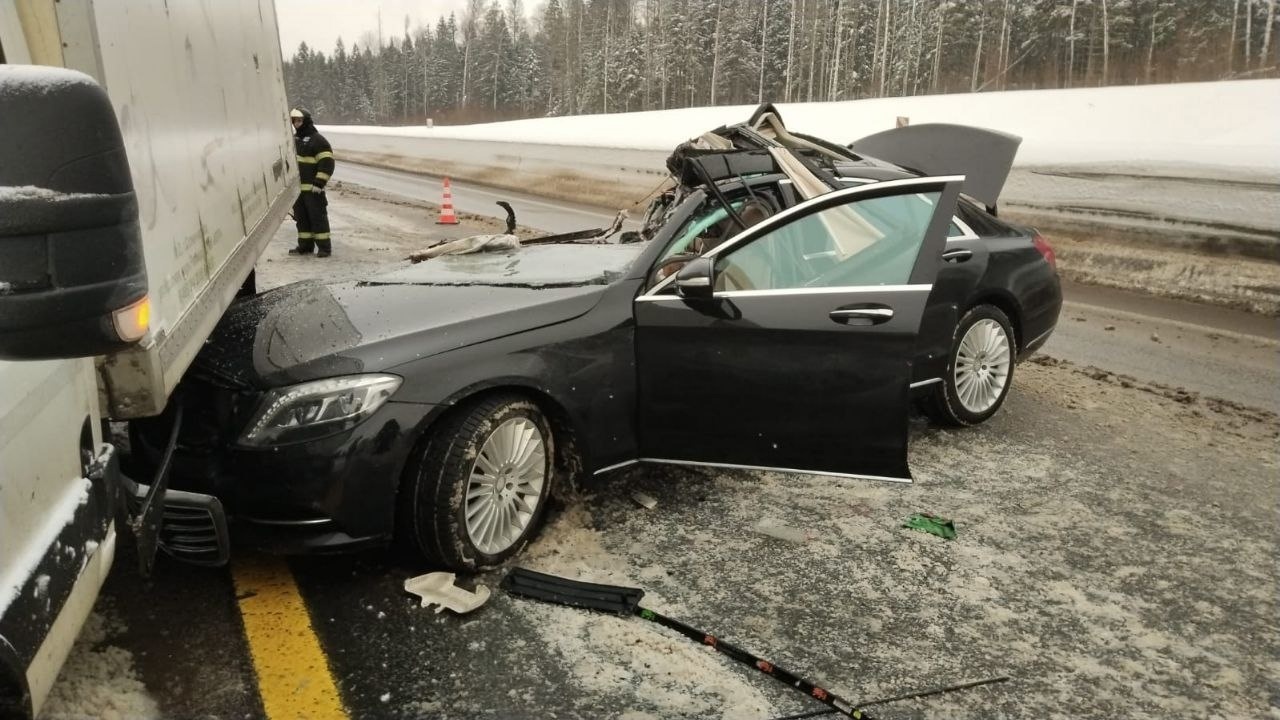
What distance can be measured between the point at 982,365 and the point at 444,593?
11.0ft

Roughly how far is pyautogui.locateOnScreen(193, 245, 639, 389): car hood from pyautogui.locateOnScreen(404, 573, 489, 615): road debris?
0.79 meters

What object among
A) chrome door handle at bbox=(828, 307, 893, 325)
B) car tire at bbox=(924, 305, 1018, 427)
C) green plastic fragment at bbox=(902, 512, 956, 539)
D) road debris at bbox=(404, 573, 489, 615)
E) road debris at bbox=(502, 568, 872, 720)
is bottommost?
green plastic fragment at bbox=(902, 512, 956, 539)

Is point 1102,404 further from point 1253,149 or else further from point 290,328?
point 1253,149

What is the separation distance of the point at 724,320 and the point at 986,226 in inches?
96.8

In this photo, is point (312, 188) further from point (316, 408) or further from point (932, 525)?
point (932, 525)

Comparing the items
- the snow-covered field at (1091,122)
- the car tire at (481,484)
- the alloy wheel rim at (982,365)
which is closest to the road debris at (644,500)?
the car tire at (481,484)

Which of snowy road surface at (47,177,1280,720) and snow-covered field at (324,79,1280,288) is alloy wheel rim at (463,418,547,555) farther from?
snow-covered field at (324,79,1280,288)

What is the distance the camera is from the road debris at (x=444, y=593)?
3.18 metres

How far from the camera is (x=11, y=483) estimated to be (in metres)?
1.71

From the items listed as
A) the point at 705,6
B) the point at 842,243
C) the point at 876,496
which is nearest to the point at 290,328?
the point at 842,243

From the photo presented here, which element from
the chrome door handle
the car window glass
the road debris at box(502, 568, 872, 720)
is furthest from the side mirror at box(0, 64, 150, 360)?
the chrome door handle

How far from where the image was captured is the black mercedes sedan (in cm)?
310

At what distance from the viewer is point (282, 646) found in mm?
2945

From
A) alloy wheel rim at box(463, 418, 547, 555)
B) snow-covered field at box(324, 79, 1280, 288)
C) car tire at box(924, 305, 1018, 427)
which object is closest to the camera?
alloy wheel rim at box(463, 418, 547, 555)
